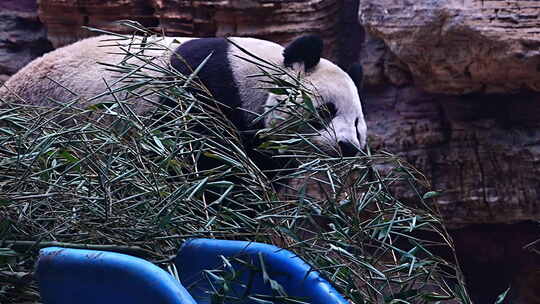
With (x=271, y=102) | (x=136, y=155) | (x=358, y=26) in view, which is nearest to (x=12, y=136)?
(x=136, y=155)

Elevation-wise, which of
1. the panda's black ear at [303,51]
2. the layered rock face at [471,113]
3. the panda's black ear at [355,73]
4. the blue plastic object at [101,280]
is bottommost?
the layered rock face at [471,113]

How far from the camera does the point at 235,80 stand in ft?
8.94

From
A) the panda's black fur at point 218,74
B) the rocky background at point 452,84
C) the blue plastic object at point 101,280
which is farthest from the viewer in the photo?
the rocky background at point 452,84

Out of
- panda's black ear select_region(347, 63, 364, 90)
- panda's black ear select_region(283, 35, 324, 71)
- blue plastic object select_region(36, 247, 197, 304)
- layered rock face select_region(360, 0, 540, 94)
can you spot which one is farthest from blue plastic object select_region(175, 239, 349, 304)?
layered rock face select_region(360, 0, 540, 94)

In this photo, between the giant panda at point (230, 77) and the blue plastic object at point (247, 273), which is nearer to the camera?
the blue plastic object at point (247, 273)

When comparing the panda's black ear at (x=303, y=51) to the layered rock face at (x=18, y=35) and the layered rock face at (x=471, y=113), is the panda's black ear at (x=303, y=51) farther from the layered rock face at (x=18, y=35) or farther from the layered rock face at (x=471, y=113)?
the layered rock face at (x=18, y=35)

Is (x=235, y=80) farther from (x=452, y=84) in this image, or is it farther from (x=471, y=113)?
(x=471, y=113)

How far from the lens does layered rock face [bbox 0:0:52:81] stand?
16.2 ft

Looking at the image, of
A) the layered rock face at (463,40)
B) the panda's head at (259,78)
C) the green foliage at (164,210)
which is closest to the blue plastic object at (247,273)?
the green foliage at (164,210)

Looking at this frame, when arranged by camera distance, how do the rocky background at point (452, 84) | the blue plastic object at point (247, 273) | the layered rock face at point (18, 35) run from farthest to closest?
the layered rock face at point (18, 35) → the rocky background at point (452, 84) → the blue plastic object at point (247, 273)

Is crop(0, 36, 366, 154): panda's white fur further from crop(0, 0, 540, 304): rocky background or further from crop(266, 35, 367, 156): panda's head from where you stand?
crop(0, 0, 540, 304): rocky background

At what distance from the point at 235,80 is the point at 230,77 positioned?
0.07 feet

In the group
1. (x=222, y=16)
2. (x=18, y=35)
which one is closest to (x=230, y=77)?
(x=222, y=16)

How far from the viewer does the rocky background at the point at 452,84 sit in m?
3.55
